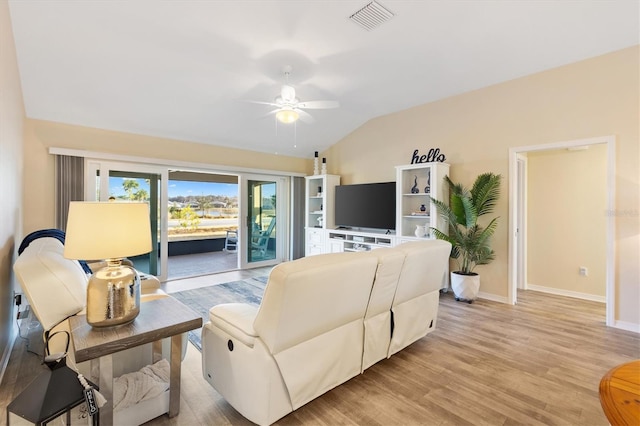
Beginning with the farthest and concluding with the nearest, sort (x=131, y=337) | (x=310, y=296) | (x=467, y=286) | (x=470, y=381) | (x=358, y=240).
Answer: (x=358, y=240) → (x=467, y=286) → (x=470, y=381) → (x=310, y=296) → (x=131, y=337)

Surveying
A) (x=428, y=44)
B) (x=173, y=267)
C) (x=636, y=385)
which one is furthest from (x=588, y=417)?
(x=173, y=267)

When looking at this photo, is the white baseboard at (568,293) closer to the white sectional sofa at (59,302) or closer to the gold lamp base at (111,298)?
the white sectional sofa at (59,302)

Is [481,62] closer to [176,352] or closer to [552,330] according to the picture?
[552,330]

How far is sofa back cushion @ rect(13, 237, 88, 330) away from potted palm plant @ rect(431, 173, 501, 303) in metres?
4.03

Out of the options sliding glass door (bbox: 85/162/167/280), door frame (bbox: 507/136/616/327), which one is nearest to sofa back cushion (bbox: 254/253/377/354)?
door frame (bbox: 507/136/616/327)

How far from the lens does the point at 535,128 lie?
386 centimetres

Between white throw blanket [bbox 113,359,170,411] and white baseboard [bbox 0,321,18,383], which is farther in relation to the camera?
white baseboard [bbox 0,321,18,383]

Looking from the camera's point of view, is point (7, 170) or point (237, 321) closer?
point (237, 321)

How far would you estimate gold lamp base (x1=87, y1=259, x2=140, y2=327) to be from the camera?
5.07ft

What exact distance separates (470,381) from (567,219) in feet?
11.9

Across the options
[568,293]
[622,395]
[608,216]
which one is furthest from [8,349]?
[568,293]

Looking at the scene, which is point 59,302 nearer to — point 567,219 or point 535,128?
point 535,128

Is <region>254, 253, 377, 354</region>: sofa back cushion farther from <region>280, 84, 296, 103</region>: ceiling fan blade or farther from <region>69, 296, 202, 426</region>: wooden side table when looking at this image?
<region>280, 84, 296, 103</region>: ceiling fan blade

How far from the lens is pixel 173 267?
6.51m
